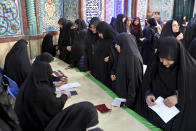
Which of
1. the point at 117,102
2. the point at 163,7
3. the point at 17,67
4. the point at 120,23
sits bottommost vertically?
the point at 117,102

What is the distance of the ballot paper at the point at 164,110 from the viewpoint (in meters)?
1.70

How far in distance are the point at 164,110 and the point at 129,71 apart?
0.57m

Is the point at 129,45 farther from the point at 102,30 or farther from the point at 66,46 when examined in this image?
the point at 66,46

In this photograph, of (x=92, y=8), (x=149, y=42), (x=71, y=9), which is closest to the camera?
(x=149, y=42)

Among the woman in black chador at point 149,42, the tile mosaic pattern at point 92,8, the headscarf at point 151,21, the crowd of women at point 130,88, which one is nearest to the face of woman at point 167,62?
the crowd of women at point 130,88

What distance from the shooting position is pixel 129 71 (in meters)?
2.09

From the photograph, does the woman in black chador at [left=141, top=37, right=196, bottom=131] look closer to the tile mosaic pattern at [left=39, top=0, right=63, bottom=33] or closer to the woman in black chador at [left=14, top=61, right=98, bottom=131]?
the woman in black chador at [left=14, top=61, right=98, bottom=131]

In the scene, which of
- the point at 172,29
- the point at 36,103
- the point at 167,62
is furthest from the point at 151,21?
the point at 36,103

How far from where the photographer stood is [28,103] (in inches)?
65.3

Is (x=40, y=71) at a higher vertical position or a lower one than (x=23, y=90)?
higher

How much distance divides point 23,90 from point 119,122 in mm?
951

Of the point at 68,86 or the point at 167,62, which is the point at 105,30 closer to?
the point at 68,86

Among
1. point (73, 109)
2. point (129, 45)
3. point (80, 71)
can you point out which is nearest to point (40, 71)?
point (73, 109)

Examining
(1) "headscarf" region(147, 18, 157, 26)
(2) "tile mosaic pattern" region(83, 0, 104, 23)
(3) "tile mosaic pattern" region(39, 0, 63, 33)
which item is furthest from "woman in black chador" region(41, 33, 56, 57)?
(1) "headscarf" region(147, 18, 157, 26)
